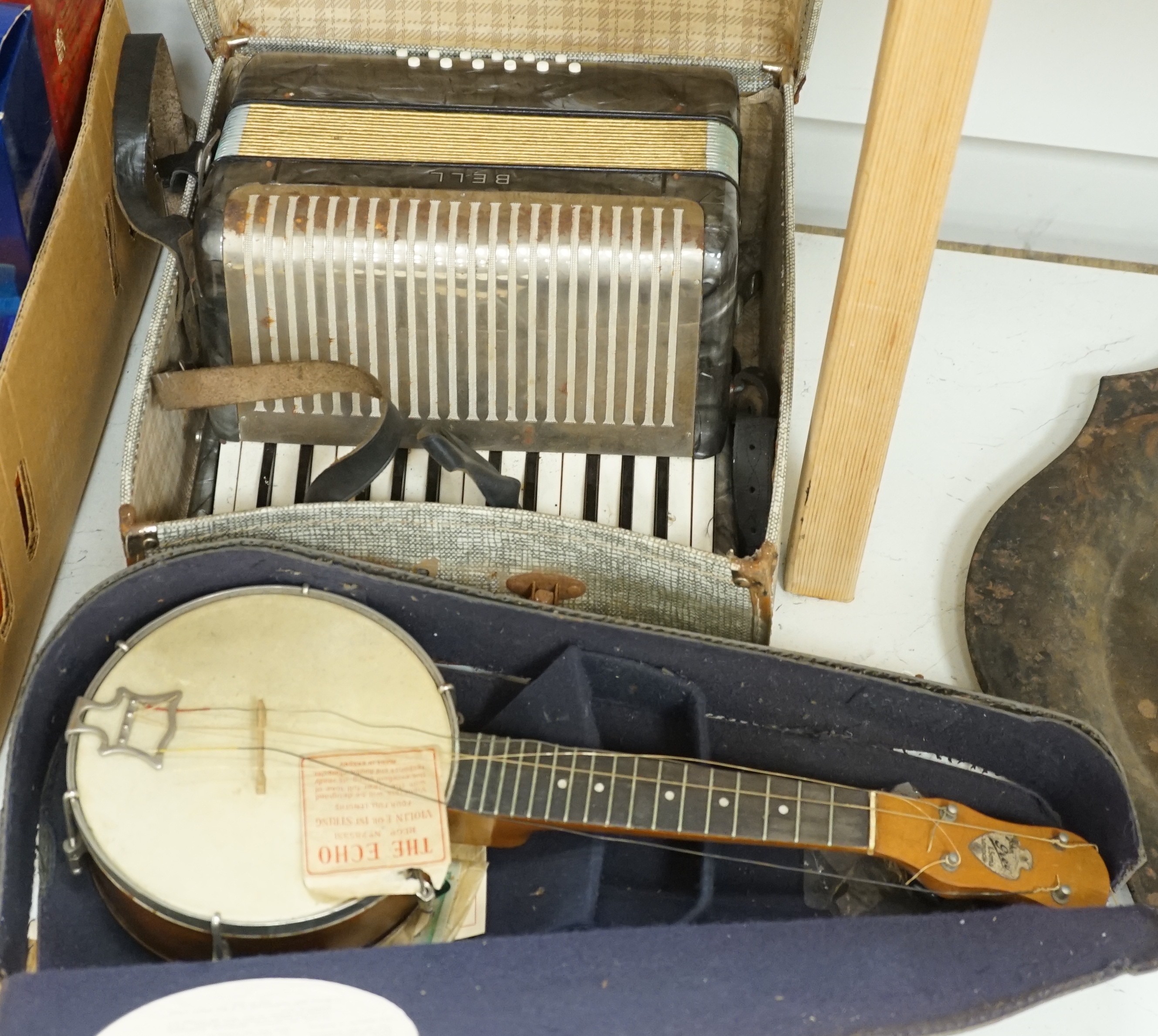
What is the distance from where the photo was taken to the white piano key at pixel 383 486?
1228mm

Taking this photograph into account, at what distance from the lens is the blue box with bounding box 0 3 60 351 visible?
3.65 feet

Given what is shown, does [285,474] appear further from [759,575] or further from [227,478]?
[759,575]

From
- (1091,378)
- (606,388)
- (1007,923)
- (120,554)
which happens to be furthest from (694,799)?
(1091,378)

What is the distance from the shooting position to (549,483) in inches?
49.3

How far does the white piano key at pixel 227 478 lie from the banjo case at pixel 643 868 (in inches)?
6.4

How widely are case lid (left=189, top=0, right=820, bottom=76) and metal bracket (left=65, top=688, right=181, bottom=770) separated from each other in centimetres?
73

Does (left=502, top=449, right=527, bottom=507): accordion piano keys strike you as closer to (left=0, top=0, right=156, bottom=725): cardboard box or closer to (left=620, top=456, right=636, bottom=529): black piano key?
(left=620, top=456, right=636, bottom=529): black piano key

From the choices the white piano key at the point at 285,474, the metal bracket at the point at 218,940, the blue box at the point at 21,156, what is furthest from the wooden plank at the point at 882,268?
the blue box at the point at 21,156

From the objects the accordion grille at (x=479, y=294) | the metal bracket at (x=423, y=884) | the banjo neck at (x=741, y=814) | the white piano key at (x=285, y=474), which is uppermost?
the accordion grille at (x=479, y=294)

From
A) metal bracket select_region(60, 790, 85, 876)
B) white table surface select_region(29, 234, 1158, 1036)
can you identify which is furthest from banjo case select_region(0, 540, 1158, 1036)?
white table surface select_region(29, 234, 1158, 1036)

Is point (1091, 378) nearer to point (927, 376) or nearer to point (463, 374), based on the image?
point (927, 376)

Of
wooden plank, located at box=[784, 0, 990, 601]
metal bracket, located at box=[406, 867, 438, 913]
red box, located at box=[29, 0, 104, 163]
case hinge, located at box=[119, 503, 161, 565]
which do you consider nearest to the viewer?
wooden plank, located at box=[784, 0, 990, 601]

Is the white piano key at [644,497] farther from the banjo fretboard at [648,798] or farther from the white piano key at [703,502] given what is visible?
the banjo fretboard at [648,798]

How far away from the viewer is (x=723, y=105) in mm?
1267
